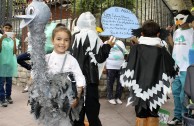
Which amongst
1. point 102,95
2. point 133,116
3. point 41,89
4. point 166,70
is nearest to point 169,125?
point 133,116

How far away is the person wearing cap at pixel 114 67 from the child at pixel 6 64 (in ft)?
6.41

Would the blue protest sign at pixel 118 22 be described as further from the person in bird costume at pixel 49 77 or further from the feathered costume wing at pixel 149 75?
the person in bird costume at pixel 49 77

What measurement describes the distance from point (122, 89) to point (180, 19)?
227 centimetres

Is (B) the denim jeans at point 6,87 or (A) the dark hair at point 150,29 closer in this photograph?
(A) the dark hair at point 150,29

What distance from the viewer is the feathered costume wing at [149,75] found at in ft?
13.2

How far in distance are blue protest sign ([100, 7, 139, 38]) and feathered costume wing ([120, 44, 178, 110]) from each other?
10.6 inches

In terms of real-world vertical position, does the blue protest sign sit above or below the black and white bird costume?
above

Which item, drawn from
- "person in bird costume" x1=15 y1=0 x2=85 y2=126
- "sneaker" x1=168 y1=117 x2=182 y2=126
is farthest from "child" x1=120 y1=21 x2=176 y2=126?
"person in bird costume" x1=15 y1=0 x2=85 y2=126

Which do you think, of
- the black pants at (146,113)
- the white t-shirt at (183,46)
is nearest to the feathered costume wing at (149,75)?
the black pants at (146,113)

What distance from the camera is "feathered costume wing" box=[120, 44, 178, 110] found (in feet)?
13.2

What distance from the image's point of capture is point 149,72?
13.3ft

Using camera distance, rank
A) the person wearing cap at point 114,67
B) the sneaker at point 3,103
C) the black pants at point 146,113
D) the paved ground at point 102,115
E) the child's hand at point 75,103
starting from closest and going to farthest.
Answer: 1. the child's hand at point 75,103
2. the black pants at point 146,113
3. the paved ground at point 102,115
4. the sneaker at point 3,103
5. the person wearing cap at point 114,67

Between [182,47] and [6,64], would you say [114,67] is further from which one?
[6,64]

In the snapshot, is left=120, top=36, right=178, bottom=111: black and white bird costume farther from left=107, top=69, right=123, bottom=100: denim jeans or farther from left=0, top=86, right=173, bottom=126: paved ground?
left=107, top=69, right=123, bottom=100: denim jeans
